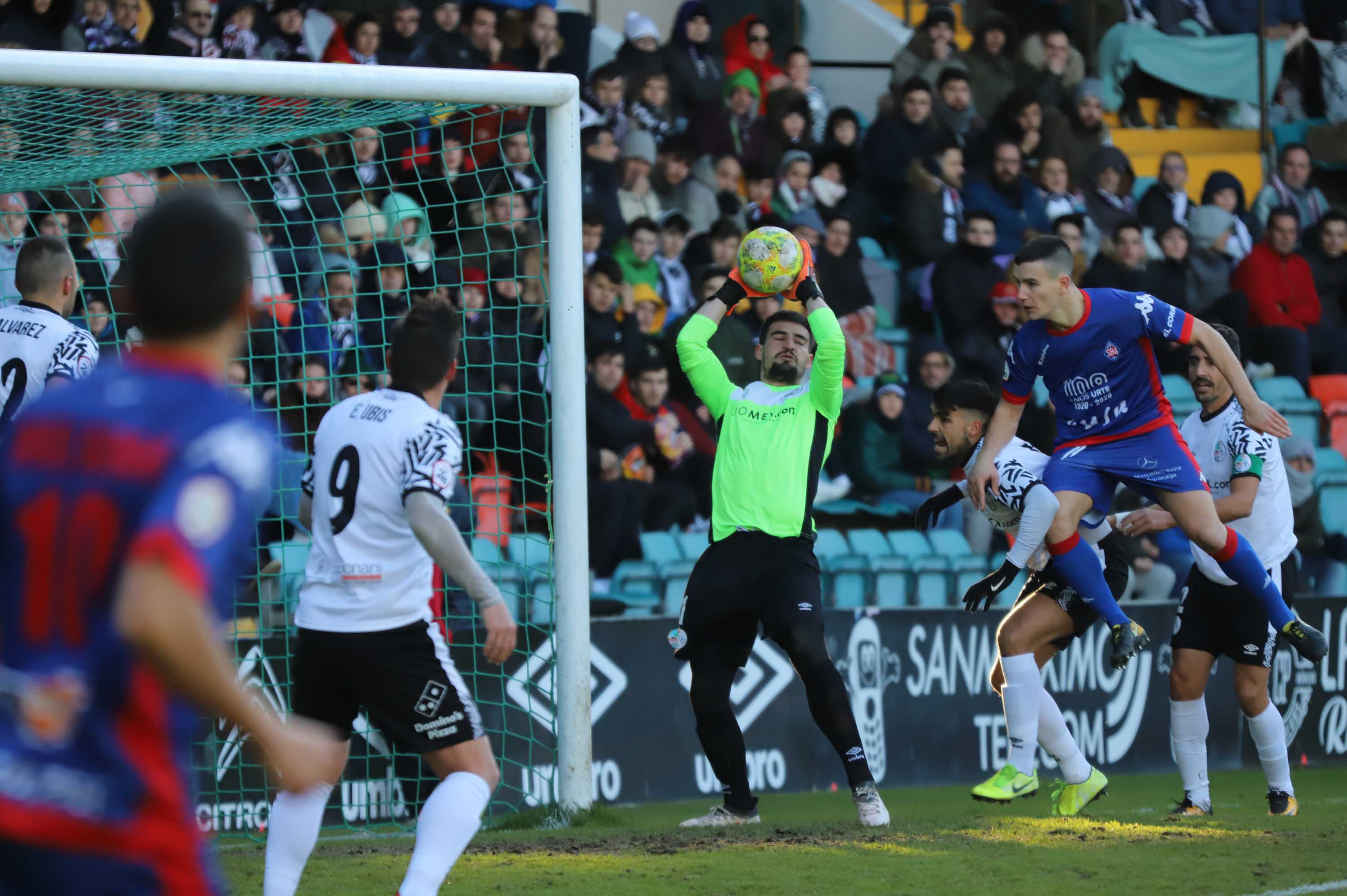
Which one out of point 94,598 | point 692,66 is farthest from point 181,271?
point 692,66

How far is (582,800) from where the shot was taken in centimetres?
692

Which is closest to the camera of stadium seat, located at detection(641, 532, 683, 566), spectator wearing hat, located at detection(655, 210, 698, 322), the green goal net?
the green goal net

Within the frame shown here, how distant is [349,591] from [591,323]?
231 inches

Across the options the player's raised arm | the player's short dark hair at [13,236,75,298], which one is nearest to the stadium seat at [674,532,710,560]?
the player's raised arm

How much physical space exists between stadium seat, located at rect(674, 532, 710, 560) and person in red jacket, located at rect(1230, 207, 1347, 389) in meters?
5.61

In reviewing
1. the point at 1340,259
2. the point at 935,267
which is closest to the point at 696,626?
the point at 935,267

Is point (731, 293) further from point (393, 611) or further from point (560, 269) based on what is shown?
point (393, 611)

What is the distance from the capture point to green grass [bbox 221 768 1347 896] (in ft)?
17.0

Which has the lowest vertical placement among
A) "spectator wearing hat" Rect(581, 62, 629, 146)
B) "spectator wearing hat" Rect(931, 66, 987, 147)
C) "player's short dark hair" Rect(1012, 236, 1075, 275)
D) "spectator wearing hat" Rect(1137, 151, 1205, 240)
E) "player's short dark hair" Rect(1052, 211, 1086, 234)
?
"player's short dark hair" Rect(1012, 236, 1075, 275)

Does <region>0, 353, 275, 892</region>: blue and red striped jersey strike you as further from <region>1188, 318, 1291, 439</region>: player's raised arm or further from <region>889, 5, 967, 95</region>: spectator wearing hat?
<region>889, 5, 967, 95</region>: spectator wearing hat

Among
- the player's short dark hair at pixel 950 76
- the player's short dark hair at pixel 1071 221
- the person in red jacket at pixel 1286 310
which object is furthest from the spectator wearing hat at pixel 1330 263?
the player's short dark hair at pixel 950 76

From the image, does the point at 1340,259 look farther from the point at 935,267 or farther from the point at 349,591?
the point at 349,591

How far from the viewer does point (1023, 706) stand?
6.92 metres

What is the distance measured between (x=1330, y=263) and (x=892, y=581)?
6.01 metres
